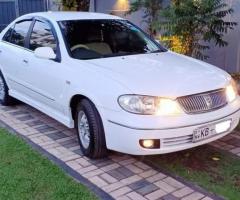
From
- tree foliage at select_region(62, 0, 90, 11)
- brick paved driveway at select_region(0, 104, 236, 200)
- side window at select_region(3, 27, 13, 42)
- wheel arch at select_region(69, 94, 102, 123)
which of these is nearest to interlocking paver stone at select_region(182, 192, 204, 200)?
brick paved driveway at select_region(0, 104, 236, 200)

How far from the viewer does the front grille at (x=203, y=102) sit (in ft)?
13.2

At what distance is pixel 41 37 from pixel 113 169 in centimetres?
226

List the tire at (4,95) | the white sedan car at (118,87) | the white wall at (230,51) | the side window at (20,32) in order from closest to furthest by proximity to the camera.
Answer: the white sedan car at (118,87) < the side window at (20,32) < the tire at (4,95) < the white wall at (230,51)

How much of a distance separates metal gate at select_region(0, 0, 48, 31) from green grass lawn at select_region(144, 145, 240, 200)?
12.2m

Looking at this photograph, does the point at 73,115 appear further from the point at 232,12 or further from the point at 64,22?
the point at 232,12

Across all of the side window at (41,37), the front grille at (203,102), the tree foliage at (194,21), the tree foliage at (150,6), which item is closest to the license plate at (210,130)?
the front grille at (203,102)

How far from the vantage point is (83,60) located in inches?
187

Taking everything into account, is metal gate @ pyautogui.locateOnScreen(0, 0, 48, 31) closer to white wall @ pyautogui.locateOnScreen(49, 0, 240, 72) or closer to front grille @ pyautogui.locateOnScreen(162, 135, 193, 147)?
white wall @ pyautogui.locateOnScreen(49, 0, 240, 72)

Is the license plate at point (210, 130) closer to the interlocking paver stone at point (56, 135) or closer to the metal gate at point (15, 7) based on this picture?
the interlocking paver stone at point (56, 135)

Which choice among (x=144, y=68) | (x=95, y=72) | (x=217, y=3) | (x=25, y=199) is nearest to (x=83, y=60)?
(x=95, y=72)

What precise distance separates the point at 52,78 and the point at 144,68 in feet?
4.02

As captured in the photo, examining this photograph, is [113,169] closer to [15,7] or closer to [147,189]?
[147,189]

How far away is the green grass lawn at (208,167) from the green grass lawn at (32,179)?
1051mm

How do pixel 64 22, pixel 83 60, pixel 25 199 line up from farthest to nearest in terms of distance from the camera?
pixel 64 22 < pixel 83 60 < pixel 25 199
